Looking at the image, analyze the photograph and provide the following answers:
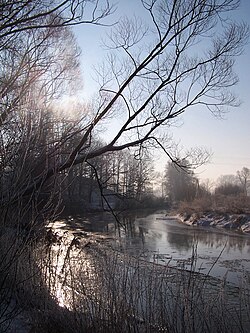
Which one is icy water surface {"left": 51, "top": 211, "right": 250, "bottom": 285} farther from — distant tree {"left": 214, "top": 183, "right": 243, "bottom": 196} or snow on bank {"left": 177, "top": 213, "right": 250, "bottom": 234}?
distant tree {"left": 214, "top": 183, "right": 243, "bottom": 196}

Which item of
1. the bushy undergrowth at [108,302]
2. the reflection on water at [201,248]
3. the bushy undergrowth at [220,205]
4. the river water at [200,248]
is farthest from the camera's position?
the bushy undergrowth at [220,205]

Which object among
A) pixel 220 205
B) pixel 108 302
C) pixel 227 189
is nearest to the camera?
pixel 108 302

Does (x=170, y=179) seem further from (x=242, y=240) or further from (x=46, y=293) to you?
(x=46, y=293)

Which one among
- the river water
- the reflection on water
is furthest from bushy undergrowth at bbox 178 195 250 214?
the river water

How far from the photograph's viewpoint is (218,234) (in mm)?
19297

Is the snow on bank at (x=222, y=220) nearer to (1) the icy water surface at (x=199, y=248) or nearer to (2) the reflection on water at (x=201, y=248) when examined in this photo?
(1) the icy water surface at (x=199, y=248)

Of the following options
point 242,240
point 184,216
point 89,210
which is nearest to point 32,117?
point 242,240

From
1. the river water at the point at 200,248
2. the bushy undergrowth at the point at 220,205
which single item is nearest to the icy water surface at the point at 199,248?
the river water at the point at 200,248

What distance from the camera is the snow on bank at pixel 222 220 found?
21533 millimetres

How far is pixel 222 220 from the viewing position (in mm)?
23781

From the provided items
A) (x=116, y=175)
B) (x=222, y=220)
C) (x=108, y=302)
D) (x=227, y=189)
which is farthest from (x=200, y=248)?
(x=227, y=189)

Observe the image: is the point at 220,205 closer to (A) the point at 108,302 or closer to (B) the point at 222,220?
(B) the point at 222,220

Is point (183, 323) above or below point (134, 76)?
below

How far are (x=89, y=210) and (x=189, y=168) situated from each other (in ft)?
100
